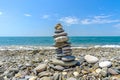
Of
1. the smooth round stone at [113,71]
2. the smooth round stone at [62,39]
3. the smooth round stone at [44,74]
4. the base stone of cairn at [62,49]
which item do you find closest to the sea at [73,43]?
the base stone of cairn at [62,49]

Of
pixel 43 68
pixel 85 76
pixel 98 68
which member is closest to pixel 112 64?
pixel 98 68

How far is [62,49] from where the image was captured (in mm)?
8414

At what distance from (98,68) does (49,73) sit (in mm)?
1948

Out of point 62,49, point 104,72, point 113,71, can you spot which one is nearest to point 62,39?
point 62,49

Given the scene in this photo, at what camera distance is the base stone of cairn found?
8.29 m

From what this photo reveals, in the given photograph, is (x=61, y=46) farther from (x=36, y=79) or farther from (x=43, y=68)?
(x=36, y=79)

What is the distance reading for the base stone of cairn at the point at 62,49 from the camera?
8.29 metres

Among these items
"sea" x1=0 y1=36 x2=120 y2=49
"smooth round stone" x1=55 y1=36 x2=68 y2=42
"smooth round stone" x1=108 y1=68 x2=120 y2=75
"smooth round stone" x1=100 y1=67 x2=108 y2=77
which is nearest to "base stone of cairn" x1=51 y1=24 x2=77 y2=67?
"smooth round stone" x1=55 y1=36 x2=68 y2=42

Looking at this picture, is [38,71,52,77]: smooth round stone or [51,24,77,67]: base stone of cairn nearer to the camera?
[38,71,52,77]: smooth round stone

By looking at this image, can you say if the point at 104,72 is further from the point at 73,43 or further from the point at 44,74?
the point at 73,43

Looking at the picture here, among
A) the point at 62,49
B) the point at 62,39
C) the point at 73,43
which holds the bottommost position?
the point at 73,43

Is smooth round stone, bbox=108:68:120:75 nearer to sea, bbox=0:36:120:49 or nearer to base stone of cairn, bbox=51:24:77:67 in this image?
base stone of cairn, bbox=51:24:77:67

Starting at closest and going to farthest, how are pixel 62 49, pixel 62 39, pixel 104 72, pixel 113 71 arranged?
1. pixel 104 72
2. pixel 113 71
3. pixel 62 39
4. pixel 62 49

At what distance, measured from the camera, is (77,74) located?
7738 mm
